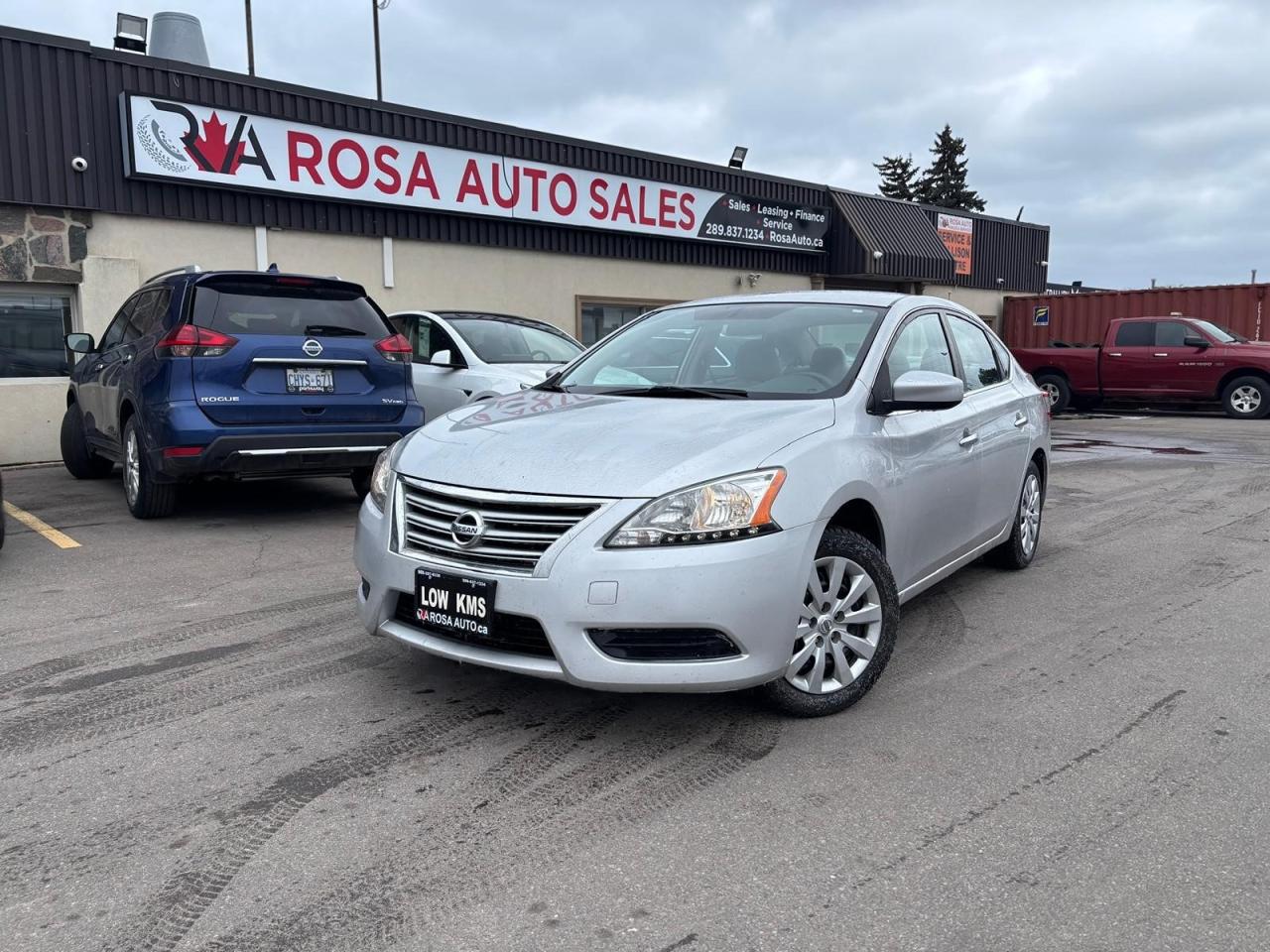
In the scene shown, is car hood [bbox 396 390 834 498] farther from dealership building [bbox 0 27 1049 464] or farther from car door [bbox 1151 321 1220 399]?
car door [bbox 1151 321 1220 399]

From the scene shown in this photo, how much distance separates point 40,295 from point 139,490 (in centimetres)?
516

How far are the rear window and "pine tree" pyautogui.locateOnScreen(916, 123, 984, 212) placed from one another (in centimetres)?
5256

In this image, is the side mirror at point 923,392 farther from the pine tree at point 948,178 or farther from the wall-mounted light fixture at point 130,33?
the pine tree at point 948,178


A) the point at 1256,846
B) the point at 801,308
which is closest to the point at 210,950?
the point at 1256,846

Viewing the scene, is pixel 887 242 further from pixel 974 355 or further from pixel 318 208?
pixel 974 355

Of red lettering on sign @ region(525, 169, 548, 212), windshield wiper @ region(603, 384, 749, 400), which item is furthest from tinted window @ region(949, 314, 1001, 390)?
red lettering on sign @ region(525, 169, 548, 212)

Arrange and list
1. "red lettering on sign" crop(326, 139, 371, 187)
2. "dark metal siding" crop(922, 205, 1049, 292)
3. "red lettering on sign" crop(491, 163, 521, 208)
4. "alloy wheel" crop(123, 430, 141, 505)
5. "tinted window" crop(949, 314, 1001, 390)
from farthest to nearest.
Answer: "dark metal siding" crop(922, 205, 1049, 292) → "red lettering on sign" crop(491, 163, 521, 208) → "red lettering on sign" crop(326, 139, 371, 187) → "alloy wheel" crop(123, 430, 141, 505) → "tinted window" crop(949, 314, 1001, 390)

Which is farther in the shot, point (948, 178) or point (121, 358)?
point (948, 178)

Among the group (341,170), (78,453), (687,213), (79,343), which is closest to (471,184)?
(341,170)

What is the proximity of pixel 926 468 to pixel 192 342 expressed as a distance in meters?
4.76

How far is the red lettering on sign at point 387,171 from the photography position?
12.9 metres

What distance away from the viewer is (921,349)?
15.4 feet

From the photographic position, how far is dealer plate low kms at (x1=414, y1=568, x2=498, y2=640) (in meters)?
3.21

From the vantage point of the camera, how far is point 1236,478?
384 inches
